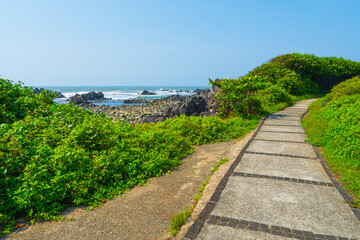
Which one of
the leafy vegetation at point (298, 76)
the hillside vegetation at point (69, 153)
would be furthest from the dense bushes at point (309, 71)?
the hillside vegetation at point (69, 153)

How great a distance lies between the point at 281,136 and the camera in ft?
26.5

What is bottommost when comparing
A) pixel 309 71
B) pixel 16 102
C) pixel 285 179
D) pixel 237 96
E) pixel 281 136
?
pixel 285 179

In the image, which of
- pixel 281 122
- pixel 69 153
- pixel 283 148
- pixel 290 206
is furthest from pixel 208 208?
pixel 281 122

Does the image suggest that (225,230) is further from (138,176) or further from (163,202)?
(138,176)

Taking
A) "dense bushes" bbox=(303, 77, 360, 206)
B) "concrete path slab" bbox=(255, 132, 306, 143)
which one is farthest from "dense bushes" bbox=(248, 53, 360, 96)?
"concrete path slab" bbox=(255, 132, 306, 143)

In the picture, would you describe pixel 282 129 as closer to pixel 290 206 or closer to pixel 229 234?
pixel 290 206

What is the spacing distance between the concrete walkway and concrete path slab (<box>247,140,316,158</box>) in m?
0.20

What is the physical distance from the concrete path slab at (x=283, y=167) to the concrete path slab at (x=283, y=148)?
0.47 metres

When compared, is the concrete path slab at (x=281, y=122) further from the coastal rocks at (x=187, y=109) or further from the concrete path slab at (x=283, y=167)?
the coastal rocks at (x=187, y=109)

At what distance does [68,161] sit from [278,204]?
3947 millimetres

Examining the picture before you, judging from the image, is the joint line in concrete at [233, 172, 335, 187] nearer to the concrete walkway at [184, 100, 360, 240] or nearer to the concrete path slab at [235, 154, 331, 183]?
the concrete walkway at [184, 100, 360, 240]

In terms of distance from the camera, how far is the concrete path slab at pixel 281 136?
766 cm

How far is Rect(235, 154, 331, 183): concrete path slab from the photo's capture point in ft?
15.7

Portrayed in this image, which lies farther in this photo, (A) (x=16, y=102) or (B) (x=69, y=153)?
(A) (x=16, y=102)
